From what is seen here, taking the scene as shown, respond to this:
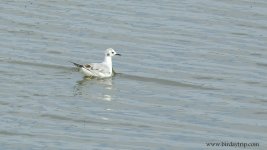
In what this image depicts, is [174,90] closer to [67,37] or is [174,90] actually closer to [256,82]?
[256,82]

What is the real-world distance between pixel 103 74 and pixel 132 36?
3.63 metres

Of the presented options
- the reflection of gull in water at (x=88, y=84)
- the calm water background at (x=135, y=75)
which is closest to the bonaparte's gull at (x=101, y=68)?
the reflection of gull in water at (x=88, y=84)

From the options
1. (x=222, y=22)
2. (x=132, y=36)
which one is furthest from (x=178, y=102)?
(x=222, y=22)

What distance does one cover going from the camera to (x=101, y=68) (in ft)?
84.9

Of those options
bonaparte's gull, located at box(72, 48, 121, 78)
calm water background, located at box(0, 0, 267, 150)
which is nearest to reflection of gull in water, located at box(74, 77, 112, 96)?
calm water background, located at box(0, 0, 267, 150)

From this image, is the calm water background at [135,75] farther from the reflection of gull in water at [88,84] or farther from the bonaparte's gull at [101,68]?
the bonaparte's gull at [101,68]

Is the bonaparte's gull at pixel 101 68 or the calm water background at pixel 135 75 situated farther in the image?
the bonaparte's gull at pixel 101 68

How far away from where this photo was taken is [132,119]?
69.5 feet

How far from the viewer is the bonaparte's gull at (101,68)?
83.5 ft

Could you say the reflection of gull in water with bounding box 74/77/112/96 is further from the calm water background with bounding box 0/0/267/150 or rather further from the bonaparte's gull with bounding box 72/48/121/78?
the bonaparte's gull with bounding box 72/48/121/78

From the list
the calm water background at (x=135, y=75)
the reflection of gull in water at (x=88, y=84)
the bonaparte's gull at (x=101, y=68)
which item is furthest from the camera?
the bonaparte's gull at (x=101, y=68)

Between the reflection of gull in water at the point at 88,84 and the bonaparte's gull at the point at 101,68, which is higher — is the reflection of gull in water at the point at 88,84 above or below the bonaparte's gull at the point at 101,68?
below

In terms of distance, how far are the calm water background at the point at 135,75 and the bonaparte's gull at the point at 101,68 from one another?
0.95 ft

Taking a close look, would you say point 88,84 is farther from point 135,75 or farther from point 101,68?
point 135,75
